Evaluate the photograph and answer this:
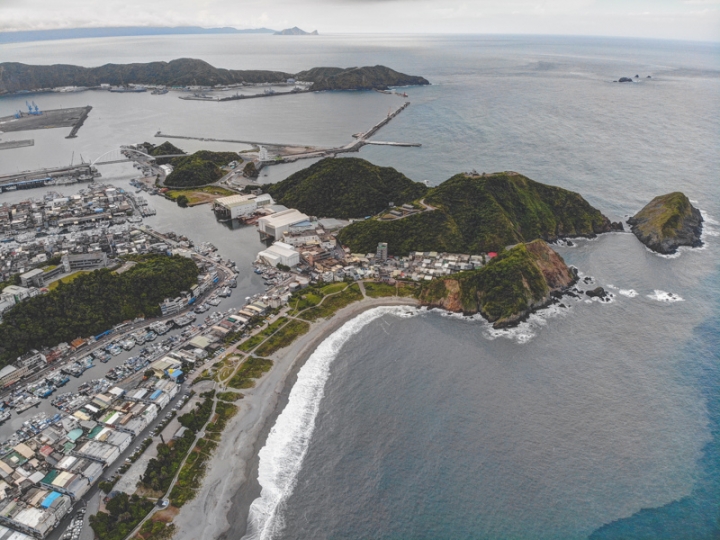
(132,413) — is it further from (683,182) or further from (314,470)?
(683,182)

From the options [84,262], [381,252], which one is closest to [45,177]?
[84,262]

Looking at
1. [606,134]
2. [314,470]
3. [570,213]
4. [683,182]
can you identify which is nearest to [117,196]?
[314,470]

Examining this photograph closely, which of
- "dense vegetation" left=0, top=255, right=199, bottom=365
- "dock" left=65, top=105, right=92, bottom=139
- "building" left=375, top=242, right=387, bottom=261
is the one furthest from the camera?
"dock" left=65, top=105, right=92, bottom=139

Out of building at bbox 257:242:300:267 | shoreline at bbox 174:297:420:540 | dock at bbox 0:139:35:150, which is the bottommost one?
shoreline at bbox 174:297:420:540

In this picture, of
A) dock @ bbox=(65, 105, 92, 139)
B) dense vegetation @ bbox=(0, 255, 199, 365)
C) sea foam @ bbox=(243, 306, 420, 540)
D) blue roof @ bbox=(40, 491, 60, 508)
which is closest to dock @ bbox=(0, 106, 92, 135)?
dock @ bbox=(65, 105, 92, 139)

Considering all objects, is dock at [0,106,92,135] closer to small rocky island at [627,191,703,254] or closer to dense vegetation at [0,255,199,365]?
dense vegetation at [0,255,199,365]

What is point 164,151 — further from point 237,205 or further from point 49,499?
point 49,499
